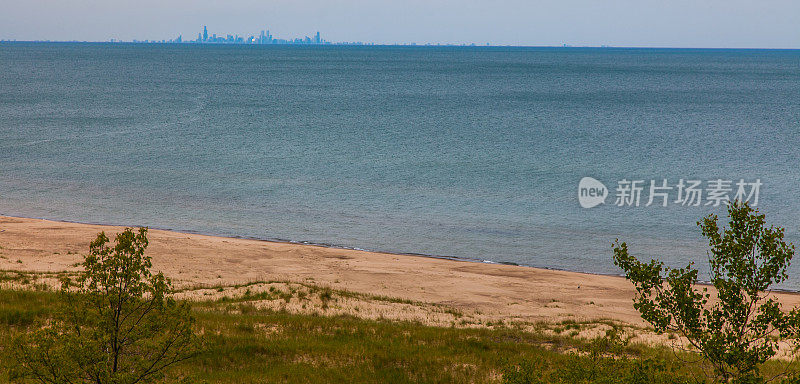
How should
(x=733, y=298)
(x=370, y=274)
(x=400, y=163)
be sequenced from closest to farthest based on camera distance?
(x=733, y=298) < (x=370, y=274) < (x=400, y=163)

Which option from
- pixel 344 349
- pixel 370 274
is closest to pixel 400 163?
pixel 370 274

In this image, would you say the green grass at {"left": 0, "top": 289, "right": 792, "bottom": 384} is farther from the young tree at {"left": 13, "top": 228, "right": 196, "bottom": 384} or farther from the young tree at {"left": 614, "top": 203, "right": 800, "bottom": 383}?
the young tree at {"left": 614, "top": 203, "right": 800, "bottom": 383}

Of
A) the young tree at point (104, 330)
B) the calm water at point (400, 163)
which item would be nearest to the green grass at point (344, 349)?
the young tree at point (104, 330)

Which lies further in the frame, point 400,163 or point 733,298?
point 400,163

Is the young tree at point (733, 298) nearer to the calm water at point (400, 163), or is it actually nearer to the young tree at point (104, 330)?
the young tree at point (104, 330)

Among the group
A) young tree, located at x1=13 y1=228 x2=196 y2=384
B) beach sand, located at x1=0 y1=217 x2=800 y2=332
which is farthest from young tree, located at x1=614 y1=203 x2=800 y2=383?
beach sand, located at x1=0 y1=217 x2=800 y2=332

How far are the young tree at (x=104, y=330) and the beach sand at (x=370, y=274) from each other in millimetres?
13754

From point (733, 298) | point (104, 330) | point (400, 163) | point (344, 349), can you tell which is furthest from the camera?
point (400, 163)

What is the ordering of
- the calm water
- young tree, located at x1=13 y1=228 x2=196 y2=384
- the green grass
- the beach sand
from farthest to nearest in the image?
the calm water, the beach sand, the green grass, young tree, located at x1=13 y1=228 x2=196 y2=384

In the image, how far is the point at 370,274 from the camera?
102ft

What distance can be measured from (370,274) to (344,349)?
43.4ft

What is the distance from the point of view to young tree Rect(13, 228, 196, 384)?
911 centimetres

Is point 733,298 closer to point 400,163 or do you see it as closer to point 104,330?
point 104,330

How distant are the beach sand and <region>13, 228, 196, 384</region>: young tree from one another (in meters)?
13.8
